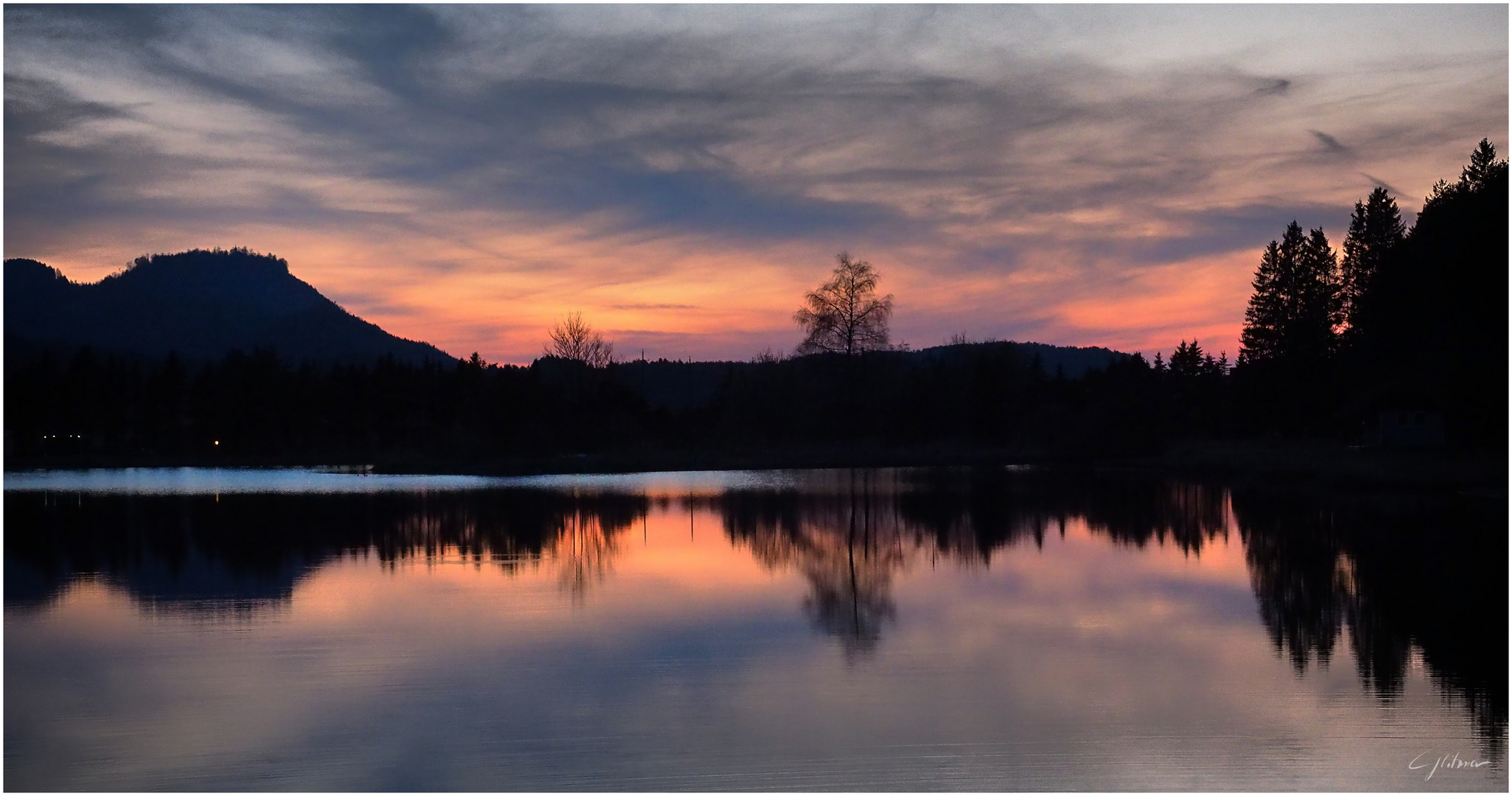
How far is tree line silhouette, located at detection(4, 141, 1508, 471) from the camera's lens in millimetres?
31359

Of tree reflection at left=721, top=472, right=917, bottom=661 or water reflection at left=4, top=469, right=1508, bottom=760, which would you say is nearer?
water reflection at left=4, top=469, right=1508, bottom=760

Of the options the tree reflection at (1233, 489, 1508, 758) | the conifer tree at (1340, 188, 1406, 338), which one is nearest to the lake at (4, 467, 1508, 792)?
the tree reflection at (1233, 489, 1508, 758)

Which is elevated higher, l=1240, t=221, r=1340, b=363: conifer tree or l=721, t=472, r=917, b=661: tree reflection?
l=1240, t=221, r=1340, b=363: conifer tree

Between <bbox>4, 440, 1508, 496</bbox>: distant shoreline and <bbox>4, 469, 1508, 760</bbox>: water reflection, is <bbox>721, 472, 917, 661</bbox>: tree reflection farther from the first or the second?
<bbox>4, 440, 1508, 496</bbox>: distant shoreline

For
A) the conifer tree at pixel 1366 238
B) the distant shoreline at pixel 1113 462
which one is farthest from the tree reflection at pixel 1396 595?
the conifer tree at pixel 1366 238

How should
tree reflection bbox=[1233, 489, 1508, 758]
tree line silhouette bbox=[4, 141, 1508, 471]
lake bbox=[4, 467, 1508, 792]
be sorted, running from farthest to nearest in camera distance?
tree line silhouette bbox=[4, 141, 1508, 471]
tree reflection bbox=[1233, 489, 1508, 758]
lake bbox=[4, 467, 1508, 792]

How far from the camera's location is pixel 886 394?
55.7 m

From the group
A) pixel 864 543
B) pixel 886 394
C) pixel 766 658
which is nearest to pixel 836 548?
pixel 864 543

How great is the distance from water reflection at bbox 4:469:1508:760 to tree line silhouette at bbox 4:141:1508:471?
8.37 metres

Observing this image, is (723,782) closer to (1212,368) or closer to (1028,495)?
(1028,495)

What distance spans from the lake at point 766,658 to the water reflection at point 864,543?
0.10 meters

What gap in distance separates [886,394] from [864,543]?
3833 centimetres

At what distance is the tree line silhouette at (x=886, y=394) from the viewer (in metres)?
31.4

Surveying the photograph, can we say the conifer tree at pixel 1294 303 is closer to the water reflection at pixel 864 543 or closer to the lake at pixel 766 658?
the water reflection at pixel 864 543
